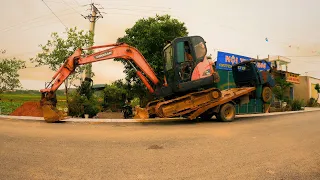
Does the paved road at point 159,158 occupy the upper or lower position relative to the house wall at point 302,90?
lower

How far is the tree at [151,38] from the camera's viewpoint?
730 inches

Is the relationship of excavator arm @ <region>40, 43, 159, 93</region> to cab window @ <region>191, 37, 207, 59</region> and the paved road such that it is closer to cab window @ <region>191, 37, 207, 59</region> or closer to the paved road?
cab window @ <region>191, 37, 207, 59</region>

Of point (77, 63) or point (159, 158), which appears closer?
point (159, 158)

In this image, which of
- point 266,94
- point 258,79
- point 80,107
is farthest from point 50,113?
point 266,94

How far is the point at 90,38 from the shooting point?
51.8 feet

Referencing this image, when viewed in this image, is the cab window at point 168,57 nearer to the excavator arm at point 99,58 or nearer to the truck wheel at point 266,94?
the excavator arm at point 99,58

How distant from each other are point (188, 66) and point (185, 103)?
5.36ft

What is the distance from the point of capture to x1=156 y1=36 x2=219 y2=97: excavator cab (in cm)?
909

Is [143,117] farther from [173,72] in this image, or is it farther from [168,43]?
[168,43]

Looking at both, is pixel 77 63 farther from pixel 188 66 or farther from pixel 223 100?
pixel 223 100

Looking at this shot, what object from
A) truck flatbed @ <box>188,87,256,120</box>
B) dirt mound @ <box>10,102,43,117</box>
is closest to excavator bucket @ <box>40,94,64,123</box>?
dirt mound @ <box>10,102,43,117</box>

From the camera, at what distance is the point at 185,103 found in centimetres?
924

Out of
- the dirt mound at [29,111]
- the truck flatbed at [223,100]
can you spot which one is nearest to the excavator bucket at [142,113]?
the truck flatbed at [223,100]

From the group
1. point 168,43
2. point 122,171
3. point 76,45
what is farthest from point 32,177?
point 76,45
